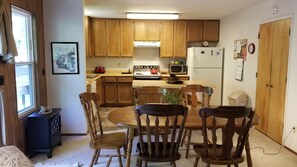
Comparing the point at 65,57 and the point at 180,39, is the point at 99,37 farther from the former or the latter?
the point at 65,57

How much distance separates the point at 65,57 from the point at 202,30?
3987 mm

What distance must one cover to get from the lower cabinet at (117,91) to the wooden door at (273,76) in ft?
10.6

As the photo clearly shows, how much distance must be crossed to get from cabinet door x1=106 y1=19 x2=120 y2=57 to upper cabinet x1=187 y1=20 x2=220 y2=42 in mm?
1919

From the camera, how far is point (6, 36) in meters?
2.79

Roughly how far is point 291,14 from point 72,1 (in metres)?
3.40

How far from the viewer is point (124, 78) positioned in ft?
21.2

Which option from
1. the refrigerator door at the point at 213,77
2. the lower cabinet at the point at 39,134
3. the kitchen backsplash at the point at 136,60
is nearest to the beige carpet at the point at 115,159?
the lower cabinet at the point at 39,134

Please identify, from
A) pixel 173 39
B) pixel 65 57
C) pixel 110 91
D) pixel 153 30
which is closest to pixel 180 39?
pixel 173 39

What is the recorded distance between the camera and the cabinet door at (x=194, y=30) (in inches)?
263

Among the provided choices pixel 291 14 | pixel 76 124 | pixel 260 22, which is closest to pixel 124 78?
pixel 76 124

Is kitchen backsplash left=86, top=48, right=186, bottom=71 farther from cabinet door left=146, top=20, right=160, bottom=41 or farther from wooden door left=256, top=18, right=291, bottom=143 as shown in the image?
wooden door left=256, top=18, right=291, bottom=143

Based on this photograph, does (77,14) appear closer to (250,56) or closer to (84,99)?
(84,99)

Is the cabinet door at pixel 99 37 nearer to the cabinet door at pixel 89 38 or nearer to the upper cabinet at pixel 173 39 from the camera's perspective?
the cabinet door at pixel 89 38

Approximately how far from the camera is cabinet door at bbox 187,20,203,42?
6.68m
